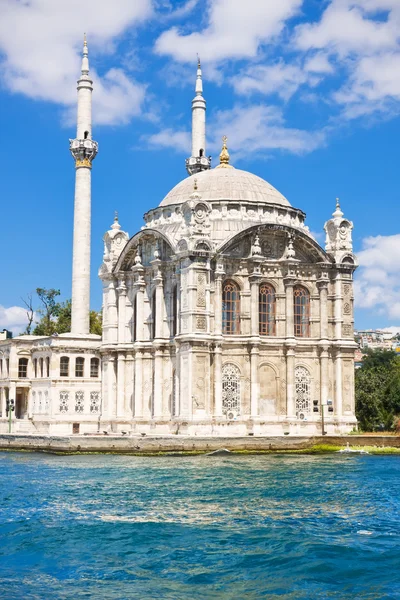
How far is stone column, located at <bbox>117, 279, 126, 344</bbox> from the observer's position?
5103 cm

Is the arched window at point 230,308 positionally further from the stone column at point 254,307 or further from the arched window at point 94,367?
the arched window at point 94,367

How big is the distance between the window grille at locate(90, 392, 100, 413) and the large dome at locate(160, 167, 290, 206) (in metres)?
11.9

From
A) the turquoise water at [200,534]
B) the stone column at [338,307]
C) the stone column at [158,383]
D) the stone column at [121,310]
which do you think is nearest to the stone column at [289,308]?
the stone column at [338,307]

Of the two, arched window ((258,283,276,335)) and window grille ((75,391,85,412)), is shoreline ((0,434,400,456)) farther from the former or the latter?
window grille ((75,391,85,412))

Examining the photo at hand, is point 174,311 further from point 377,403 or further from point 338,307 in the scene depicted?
point 377,403

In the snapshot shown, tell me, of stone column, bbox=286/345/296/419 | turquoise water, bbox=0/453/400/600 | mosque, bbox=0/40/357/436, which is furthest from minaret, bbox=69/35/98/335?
turquoise water, bbox=0/453/400/600

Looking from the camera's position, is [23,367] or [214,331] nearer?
[214,331]

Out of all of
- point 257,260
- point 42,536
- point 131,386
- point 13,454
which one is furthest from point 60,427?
point 42,536

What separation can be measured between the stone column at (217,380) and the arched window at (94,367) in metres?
11.4

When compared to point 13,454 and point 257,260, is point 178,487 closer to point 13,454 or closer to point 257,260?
point 13,454

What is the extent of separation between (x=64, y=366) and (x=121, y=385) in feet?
12.5

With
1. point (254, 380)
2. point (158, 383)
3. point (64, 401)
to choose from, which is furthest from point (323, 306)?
point (64, 401)

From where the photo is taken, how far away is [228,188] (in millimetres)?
48688

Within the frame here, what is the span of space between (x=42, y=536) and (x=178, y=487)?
8558 mm
